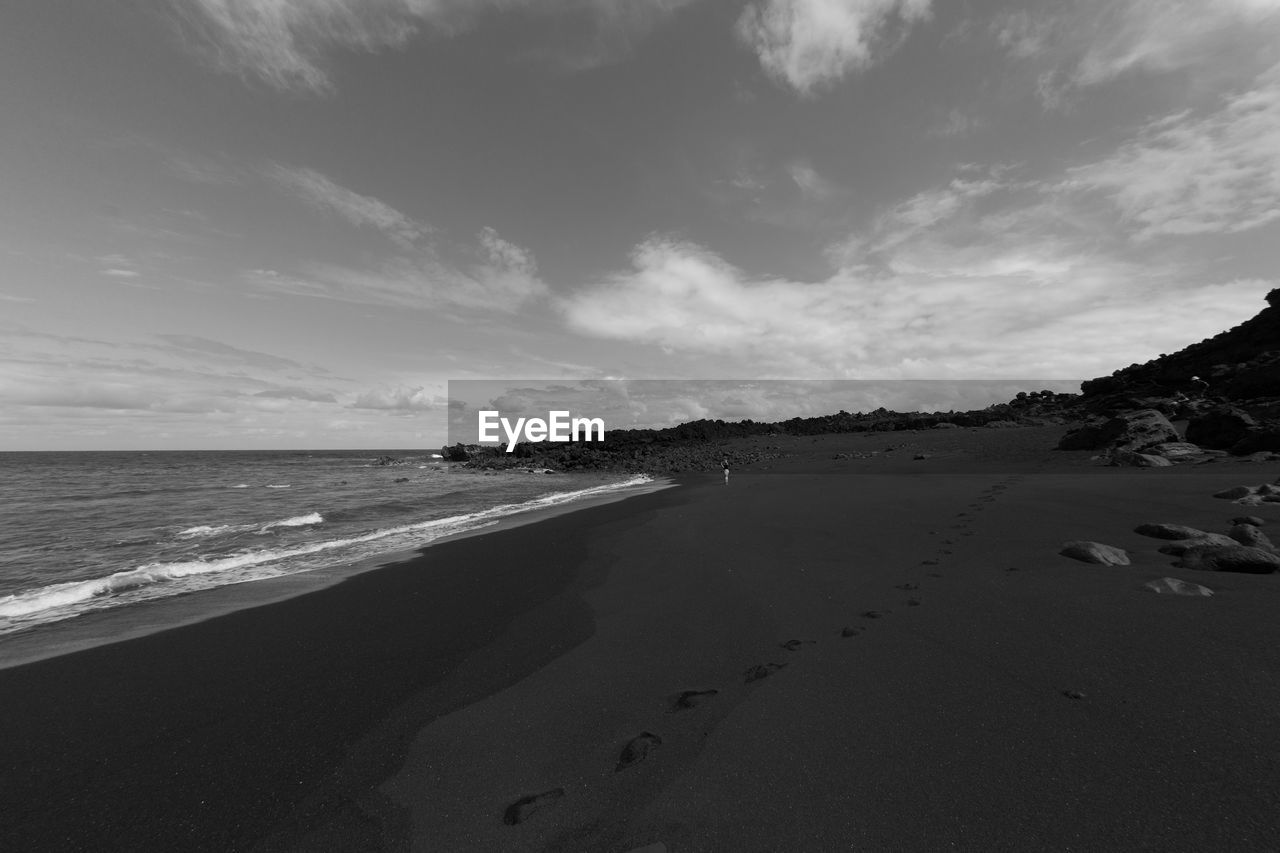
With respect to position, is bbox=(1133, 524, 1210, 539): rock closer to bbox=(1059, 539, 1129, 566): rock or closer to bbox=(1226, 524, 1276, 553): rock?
bbox=(1226, 524, 1276, 553): rock

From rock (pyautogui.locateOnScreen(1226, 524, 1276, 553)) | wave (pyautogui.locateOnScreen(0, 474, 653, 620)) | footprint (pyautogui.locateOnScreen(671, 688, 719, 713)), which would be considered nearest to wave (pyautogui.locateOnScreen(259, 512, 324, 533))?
wave (pyautogui.locateOnScreen(0, 474, 653, 620))

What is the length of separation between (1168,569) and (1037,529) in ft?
9.94

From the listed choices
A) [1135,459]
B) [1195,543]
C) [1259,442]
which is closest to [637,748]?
[1195,543]

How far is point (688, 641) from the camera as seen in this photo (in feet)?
17.8

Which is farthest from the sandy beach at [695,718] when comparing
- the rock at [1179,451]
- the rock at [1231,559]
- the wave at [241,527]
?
the rock at [1179,451]

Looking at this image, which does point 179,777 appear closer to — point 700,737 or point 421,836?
point 421,836

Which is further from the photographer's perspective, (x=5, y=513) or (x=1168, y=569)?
(x=5, y=513)

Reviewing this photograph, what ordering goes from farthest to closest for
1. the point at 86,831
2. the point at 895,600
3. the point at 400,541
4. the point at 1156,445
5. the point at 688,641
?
the point at 1156,445, the point at 400,541, the point at 895,600, the point at 688,641, the point at 86,831

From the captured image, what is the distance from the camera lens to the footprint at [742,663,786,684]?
14.6 ft

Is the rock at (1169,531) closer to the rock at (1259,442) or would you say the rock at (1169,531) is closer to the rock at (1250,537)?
the rock at (1250,537)

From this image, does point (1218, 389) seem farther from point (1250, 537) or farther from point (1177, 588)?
point (1177, 588)

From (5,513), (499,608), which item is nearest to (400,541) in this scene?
(499,608)

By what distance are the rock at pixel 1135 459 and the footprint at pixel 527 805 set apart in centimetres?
2359

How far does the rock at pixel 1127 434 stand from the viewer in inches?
837
